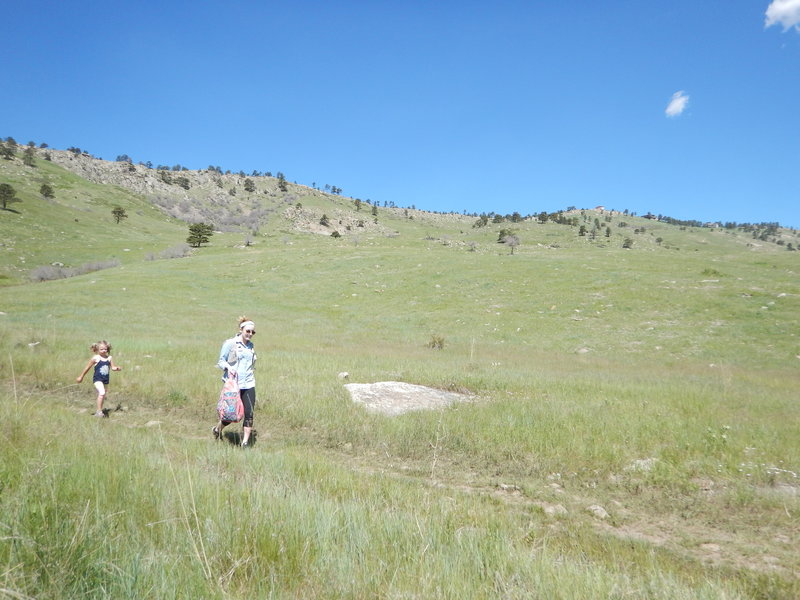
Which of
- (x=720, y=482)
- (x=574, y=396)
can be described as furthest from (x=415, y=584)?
(x=574, y=396)

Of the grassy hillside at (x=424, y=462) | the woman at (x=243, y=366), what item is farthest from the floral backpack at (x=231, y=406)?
the grassy hillside at (x=424, y=462)

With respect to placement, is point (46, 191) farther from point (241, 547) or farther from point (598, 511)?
point (598, 511)

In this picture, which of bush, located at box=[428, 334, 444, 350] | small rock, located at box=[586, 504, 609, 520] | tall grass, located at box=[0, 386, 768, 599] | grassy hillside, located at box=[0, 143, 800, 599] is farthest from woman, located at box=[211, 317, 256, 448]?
bush, located at box=[428, 334, 444, 350]

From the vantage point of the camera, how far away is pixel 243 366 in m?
8.36

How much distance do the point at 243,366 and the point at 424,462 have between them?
404 centimetres

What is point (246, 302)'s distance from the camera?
36.4 metres

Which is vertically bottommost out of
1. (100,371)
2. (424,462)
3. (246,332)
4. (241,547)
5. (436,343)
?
(424,462)

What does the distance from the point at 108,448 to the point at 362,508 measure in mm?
3583

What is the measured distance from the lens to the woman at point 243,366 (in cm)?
824

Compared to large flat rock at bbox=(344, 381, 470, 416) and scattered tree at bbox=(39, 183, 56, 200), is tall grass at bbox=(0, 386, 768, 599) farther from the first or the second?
scattered tree at bbox=(39, 183, 56, 200)

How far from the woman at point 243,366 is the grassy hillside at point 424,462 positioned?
0.65 metres

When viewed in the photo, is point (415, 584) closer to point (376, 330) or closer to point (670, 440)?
point (670, 440)

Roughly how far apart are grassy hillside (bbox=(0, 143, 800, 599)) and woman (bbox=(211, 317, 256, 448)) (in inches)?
25.5

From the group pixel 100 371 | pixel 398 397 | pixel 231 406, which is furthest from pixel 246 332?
pixel 100 371
